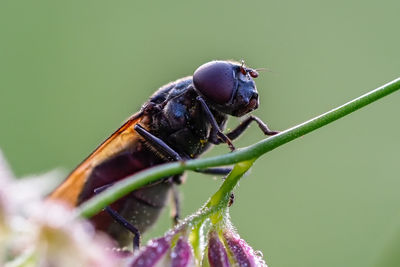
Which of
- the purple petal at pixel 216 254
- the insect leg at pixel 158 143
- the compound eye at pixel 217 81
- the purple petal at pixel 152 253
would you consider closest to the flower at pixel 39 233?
the purple petal at pixel 152 253

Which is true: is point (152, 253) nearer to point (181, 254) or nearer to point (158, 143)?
point (181, 254)

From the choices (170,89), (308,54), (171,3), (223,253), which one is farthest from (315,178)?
(223,253)

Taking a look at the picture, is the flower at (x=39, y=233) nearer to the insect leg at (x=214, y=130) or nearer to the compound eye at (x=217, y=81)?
the insect leg at (x=214, y=130)

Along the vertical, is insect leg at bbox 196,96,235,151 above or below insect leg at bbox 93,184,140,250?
above

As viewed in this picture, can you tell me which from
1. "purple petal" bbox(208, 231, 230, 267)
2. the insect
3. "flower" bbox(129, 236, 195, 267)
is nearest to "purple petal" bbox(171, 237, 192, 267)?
"flower" bbox(129, 236, 195, 267)

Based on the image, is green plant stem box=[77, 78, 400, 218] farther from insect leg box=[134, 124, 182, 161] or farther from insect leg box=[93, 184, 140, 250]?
insect leg box=[93, 184, 140, 250]

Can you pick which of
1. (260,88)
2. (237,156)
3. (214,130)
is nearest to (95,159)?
(214,130)
